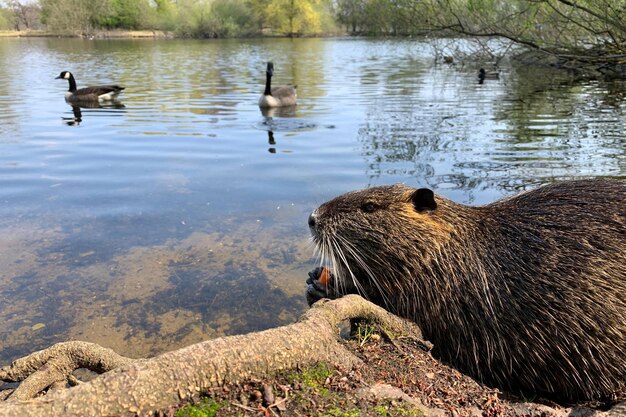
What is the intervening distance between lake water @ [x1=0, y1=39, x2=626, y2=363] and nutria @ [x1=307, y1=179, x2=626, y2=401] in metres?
1.19

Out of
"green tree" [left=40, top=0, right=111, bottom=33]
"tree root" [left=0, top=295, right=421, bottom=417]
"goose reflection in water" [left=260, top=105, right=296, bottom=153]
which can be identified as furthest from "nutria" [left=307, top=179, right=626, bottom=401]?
"green tree" [left=40, top=0, right=111, bottom=33]

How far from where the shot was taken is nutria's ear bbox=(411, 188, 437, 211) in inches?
123

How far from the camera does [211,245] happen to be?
5.16 m

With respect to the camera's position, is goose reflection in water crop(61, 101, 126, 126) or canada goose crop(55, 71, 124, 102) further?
canada goose crop(55, 71, 124, 102)

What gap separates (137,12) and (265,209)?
3530 inches

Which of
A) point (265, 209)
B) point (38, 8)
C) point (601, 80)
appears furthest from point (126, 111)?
A: point (38, 8)

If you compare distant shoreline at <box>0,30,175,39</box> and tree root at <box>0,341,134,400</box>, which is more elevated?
distant shoreline at <box>0,30,175,39</box>

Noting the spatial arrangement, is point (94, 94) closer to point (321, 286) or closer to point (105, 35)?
point (321, 286)

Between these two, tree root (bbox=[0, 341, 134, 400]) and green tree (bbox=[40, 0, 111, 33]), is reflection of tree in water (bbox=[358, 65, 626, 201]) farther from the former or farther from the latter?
green tree (bbox=[40, 0, 111, 33])

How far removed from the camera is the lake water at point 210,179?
13.3 ft

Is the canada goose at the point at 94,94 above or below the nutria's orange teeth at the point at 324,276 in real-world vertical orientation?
above

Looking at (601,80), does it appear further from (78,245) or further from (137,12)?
(137,12)

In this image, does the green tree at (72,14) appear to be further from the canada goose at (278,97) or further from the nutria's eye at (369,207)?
the nutria's eye at (369,207)

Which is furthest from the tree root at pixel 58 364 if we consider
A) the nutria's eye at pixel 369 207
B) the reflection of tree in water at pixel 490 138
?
the reflection of tree in water at pixel 490 138
